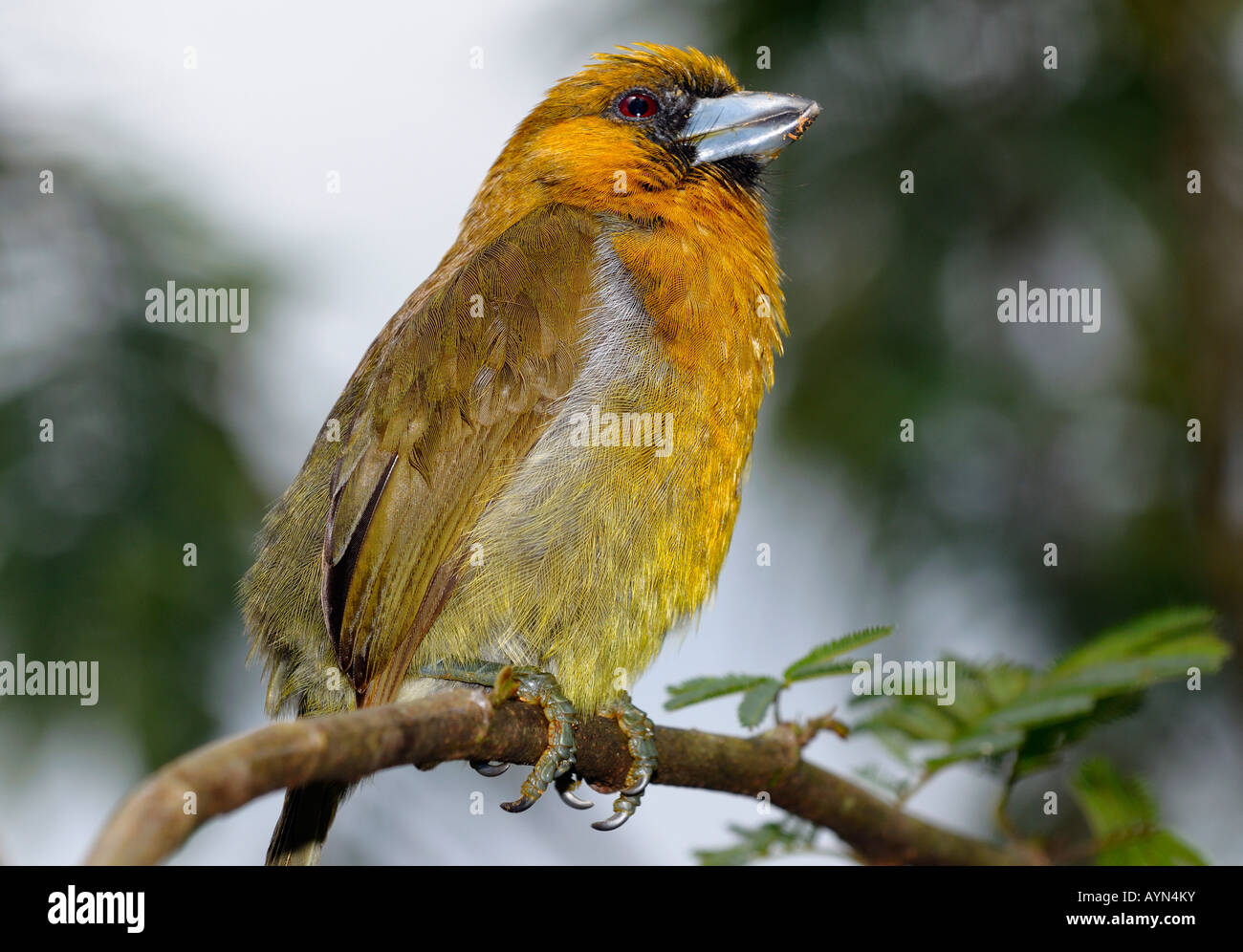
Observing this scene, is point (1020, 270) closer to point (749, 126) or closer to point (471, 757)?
point (749, 126)

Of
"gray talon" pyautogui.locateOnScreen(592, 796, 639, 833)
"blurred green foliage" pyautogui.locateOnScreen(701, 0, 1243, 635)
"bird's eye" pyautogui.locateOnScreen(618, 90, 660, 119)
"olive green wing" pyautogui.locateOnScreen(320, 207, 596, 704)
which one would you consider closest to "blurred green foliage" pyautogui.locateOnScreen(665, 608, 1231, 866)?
"gray talon" pyautogui.locateOnScreen(592, 796, 639, 833)

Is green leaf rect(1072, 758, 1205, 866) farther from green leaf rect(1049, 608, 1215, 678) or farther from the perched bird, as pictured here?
the perched bird

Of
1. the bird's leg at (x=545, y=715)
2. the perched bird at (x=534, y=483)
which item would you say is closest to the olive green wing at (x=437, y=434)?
the perched bird at (x=534, y=483)

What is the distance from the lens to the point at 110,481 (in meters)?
3.67

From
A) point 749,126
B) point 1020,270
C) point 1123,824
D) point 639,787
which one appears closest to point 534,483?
point 639,787

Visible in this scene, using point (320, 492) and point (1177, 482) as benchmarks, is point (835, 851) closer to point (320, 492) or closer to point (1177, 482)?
point (320, 492)

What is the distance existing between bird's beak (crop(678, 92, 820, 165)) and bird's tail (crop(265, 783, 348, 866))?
7.03 ft

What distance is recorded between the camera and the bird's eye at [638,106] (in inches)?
153

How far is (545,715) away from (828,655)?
0.64 m

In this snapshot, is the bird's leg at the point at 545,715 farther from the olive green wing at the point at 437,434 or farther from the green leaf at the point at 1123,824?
the green leaf at the point at 1123,824

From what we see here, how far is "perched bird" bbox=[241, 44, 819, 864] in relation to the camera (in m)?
2.97

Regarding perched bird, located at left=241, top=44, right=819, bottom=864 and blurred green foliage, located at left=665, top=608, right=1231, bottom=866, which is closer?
blurred green foliage, located at left=665, top=608, right=1231, bottom=866

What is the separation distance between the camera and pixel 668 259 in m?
3.32

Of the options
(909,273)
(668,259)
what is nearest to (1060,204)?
(909,273)
